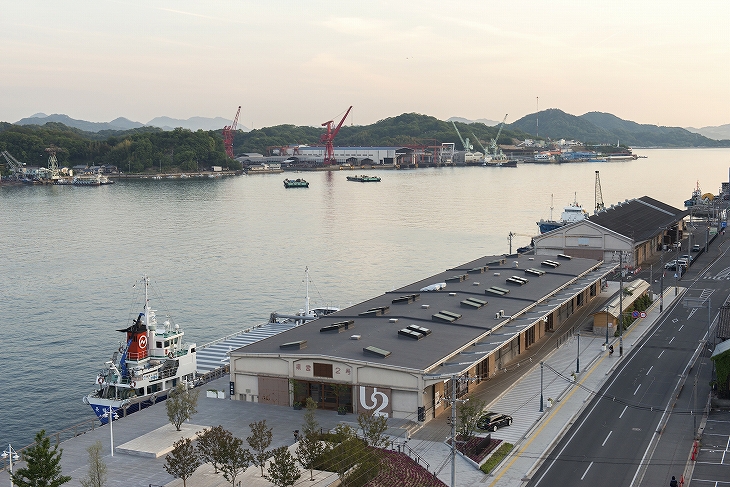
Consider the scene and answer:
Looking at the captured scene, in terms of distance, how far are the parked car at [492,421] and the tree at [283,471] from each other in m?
6.98

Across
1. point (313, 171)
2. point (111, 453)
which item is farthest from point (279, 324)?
Result: point (313, 171)

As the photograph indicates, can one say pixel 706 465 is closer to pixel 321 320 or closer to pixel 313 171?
pixel 321 320

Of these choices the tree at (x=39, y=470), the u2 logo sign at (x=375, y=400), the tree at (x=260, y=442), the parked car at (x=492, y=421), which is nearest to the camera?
the tree at (x=39, y=470)

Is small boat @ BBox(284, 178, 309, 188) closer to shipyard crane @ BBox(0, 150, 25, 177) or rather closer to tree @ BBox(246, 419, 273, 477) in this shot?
shipyard crane @ BBox(0, 150, 25, 177)

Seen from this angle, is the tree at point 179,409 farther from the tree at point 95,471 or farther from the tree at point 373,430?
the tree at point 373,430

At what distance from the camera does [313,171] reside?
192 m

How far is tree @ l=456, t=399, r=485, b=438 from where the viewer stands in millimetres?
21125

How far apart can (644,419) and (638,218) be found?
3560 cm

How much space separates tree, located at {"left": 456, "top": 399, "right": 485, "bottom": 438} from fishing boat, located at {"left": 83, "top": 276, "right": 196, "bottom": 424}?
10.4 m

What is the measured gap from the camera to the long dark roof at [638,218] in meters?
50.6

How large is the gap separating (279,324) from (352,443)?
19.0 meters

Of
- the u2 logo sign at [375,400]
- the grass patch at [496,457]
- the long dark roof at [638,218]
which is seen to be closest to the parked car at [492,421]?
the grass patch at [496,457]

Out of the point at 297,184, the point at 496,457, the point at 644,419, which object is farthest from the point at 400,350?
the point at 297,184

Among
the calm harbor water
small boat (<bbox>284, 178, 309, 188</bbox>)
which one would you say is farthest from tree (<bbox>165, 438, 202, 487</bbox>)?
small boat (<bbox>284, 178, 309, 188</bbox>)
